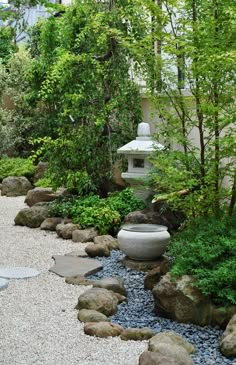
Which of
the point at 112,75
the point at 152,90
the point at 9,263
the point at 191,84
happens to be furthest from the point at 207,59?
the point at 112,75

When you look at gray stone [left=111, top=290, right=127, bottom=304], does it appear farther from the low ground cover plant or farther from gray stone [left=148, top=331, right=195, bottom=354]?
the low ground cover plant

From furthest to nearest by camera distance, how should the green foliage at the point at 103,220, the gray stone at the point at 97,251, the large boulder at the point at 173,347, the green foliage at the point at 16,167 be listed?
the green foliage at the point at 16,167 < the green foliage at the point at 103,220 < the gray stone at the point at 97,251 < the large boulder at the point at 173,347

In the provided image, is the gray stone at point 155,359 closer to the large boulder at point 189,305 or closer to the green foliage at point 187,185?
the large boulder at point 189,305

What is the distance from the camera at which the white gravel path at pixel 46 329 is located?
11.1ft

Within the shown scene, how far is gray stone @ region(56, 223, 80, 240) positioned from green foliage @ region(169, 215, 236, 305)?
103 inches

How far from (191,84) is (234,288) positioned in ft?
6.23

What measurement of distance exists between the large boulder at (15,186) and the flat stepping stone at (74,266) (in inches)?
210

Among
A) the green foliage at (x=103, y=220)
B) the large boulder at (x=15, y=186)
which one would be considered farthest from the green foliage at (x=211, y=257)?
the large boulder at (x=15, y=186)

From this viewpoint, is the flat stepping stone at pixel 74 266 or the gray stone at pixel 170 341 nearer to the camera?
the gray stone at pixel 170 341

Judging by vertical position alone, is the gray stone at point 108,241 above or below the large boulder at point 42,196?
below

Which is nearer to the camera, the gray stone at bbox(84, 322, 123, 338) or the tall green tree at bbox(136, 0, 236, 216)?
the gray stone at bbox(84, 322, 123, 338)

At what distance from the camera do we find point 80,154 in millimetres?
8094

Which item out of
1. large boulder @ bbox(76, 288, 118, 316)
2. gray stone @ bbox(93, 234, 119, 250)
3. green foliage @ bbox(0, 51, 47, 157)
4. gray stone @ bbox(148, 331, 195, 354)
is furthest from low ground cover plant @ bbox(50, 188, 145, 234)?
green foliage @ bbox(0, 51, 47, 157)

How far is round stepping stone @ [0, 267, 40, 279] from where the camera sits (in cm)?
520
